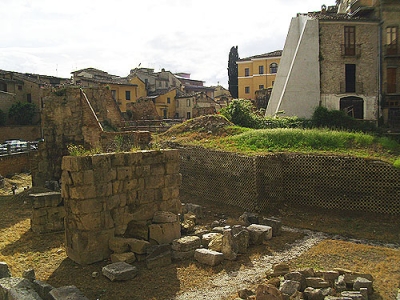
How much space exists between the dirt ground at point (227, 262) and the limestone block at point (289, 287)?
974 mm

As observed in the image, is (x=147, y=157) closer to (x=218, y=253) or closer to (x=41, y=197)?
(x=218, y=253)

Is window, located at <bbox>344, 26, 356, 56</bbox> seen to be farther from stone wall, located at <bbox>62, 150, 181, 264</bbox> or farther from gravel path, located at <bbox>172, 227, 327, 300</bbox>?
stone wall, located at <bbox>62, 150, 181, 264</bbox>

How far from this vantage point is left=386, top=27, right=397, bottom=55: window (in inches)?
981

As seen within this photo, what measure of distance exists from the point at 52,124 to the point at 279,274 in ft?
49.3

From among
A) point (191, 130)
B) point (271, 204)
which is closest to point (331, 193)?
point (271, 204)

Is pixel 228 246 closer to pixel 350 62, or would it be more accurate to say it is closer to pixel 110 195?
pixel 110 195

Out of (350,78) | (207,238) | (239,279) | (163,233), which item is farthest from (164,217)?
(350,78)

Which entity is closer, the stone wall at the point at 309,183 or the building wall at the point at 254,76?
the stone wall at the point at 309,183

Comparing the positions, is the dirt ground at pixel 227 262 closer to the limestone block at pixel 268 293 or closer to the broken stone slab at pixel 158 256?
the broken stone slab at pixel 158 256

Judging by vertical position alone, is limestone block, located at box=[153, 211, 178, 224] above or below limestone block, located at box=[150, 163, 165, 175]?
below

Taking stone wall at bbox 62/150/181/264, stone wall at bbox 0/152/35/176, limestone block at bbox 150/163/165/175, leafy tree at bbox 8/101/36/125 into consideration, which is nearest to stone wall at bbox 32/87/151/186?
stone wall at bbox 0/152/35/176

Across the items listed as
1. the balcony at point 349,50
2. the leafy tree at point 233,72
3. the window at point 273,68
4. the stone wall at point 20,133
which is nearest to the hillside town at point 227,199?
the balcony at point 349,50

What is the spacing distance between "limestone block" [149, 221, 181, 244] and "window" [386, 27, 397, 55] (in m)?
21.0

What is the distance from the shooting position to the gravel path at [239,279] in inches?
312
